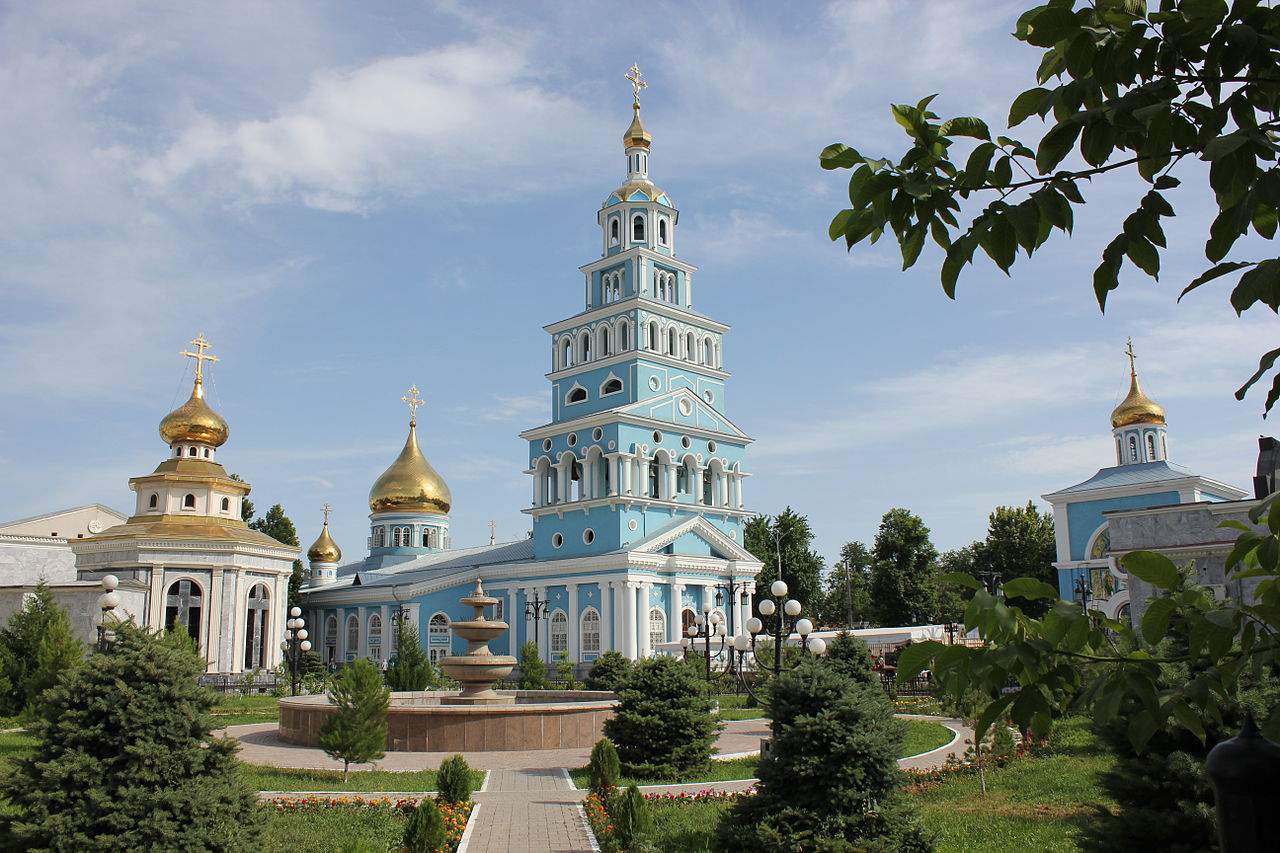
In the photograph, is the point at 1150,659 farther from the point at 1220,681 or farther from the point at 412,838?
the point at 412,838

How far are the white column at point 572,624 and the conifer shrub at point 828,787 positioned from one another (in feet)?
111

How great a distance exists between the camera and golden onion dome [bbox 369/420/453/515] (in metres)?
60.3

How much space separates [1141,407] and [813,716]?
39.6 meters

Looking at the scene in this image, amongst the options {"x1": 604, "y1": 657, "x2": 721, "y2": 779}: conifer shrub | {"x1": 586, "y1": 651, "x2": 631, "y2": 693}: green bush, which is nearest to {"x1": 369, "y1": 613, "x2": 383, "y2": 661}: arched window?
{"x1": 586, "y1": 651, "x2": 631, "y2": 693}: green bush

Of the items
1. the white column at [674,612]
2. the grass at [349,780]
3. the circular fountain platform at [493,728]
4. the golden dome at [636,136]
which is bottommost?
the grass at [349,780]

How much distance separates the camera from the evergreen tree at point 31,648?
2362cm

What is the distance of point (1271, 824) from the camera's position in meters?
2.47

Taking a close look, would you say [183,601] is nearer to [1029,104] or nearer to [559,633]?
[559,633]

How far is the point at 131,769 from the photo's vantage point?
7.57m

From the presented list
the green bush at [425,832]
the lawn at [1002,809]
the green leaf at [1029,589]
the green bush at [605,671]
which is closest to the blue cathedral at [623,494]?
the green bush at [605,671]

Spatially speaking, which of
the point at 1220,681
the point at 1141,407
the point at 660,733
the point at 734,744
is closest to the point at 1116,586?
the point at 1141,407

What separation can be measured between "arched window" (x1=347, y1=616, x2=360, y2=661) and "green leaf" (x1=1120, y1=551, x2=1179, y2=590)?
53.9 metres

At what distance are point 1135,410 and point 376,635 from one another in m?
37.7

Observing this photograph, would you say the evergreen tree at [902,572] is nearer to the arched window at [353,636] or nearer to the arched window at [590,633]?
the arched window at [590,633]
